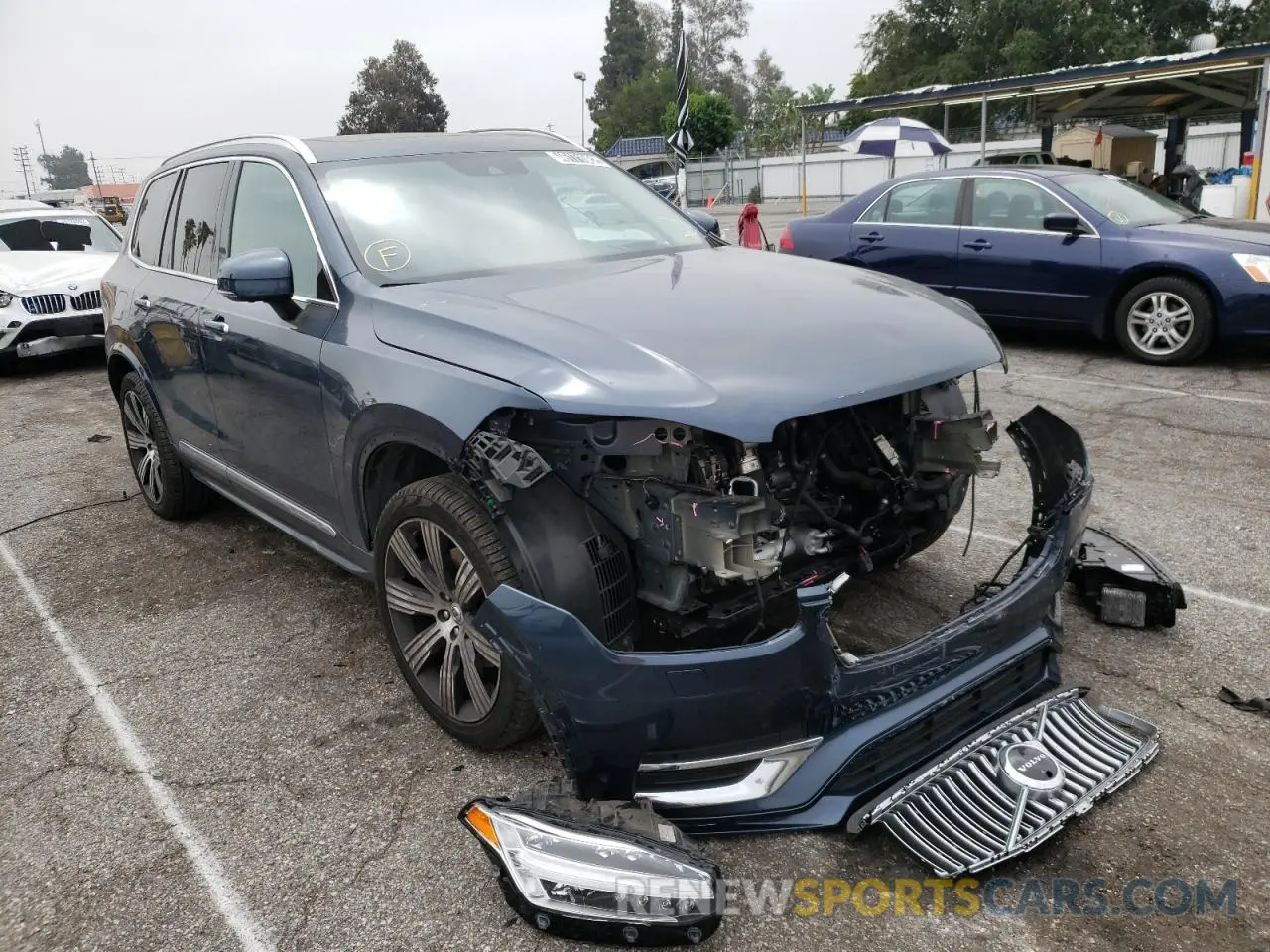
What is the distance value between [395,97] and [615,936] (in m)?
93.0

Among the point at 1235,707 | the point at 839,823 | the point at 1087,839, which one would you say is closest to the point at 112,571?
the point at 839,823

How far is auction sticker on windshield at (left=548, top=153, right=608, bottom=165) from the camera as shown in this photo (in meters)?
4.20

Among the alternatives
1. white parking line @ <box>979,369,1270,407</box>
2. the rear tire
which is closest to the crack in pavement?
the rear tire

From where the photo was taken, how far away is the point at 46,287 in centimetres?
981

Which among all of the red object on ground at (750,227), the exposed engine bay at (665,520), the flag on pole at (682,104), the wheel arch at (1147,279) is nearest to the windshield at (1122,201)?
the wheel arch at (1147,279)

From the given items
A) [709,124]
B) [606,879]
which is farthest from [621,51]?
[606,879]

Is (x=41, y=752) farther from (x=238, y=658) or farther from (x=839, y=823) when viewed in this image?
(x=839, y=823)

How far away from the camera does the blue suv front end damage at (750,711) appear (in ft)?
7.39

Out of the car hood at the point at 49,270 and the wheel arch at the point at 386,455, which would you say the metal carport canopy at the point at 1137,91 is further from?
the wheel arch at the point at 386,455

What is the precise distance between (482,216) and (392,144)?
23.1 inches

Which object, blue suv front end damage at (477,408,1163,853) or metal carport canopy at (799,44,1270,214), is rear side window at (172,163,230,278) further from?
metal carport canopy at (799,44,1270,214)

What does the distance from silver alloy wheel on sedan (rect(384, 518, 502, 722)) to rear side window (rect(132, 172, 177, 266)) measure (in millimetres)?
2727

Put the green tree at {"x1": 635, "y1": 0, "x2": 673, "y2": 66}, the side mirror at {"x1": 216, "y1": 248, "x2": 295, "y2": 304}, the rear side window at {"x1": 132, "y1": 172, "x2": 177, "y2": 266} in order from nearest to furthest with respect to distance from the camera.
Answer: the side mirror at {"x1": 216, "y1": 248, "x2": 295, "y2": 304} → the rear side window at {"x1": 132, "y1": 172, "x2": 177, "y2": 266} → the green tree at {"x1": 635, "y1": 0, "x2": 673, "y2": 66}

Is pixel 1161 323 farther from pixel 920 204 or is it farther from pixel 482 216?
pixel 482 216
